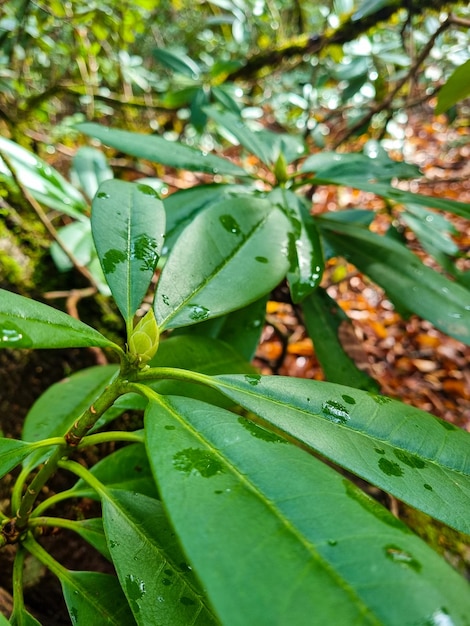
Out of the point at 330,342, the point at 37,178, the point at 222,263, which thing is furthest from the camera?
the point at 37,178

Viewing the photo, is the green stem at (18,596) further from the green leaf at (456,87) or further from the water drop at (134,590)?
the green leaf at (456,87)

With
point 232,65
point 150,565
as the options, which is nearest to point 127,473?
point 150,565

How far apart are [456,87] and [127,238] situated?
24.5 inches

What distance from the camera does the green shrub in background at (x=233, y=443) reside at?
0.30 m

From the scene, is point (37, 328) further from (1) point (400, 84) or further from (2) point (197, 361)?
(1) point (400, 84)

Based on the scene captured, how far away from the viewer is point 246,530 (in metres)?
0.33

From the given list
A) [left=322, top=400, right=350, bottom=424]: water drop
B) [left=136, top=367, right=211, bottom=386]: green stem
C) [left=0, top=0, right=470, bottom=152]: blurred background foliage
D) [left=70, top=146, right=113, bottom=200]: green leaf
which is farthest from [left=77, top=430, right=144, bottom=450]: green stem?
[left=0, top=0, right=470, bottom=152]: blurred background foliage

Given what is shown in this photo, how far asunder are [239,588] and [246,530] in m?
0.04

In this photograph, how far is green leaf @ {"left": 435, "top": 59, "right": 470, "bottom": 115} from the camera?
2.45 ft

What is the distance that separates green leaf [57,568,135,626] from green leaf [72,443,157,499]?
117 mm

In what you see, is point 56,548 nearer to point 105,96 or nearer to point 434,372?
point 434,372

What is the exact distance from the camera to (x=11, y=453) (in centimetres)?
50

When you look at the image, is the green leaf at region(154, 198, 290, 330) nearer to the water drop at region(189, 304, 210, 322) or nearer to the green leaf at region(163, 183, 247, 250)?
the water drop at region(189, 304, 210, 322)

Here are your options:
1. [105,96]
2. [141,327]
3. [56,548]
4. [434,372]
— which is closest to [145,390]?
[141,327]
